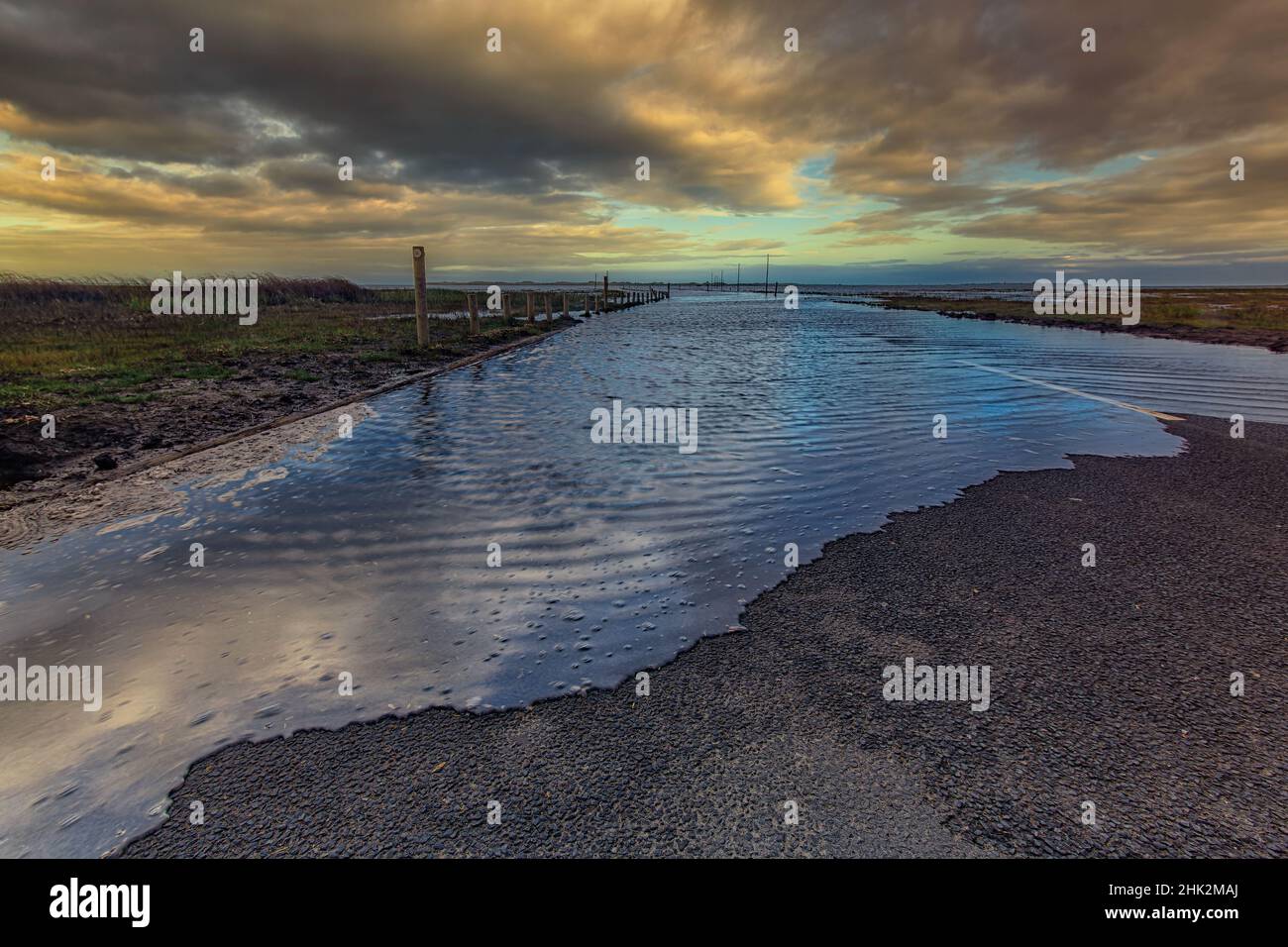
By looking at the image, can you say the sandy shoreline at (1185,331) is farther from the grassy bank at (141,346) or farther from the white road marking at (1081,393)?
the grassy bank at (141,346)

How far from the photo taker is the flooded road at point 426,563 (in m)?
3.27

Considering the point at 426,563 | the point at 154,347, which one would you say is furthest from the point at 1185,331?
the point at 154,347

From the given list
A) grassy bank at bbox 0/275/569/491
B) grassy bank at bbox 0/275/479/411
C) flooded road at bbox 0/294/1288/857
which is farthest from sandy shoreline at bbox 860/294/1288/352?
grassy bank at bbox 0/275/479/411

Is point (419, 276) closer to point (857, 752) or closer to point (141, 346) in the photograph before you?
point (141, 346)

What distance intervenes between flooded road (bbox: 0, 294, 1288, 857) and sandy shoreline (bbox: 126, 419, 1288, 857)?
388 mm

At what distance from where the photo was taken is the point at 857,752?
293cm

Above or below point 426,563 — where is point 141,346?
above

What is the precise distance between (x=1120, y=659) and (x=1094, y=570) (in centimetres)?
156

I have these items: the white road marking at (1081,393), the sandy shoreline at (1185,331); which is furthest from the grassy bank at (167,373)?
the sandy shoreline at (1185,331)

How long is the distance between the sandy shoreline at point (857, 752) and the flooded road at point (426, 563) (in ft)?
1.27

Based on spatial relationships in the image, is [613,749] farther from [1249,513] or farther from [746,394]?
[746,394]

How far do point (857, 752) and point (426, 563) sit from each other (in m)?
3.93

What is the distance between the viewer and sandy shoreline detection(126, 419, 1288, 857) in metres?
2.44

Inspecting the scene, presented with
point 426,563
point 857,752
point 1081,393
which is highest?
point 1081,393
